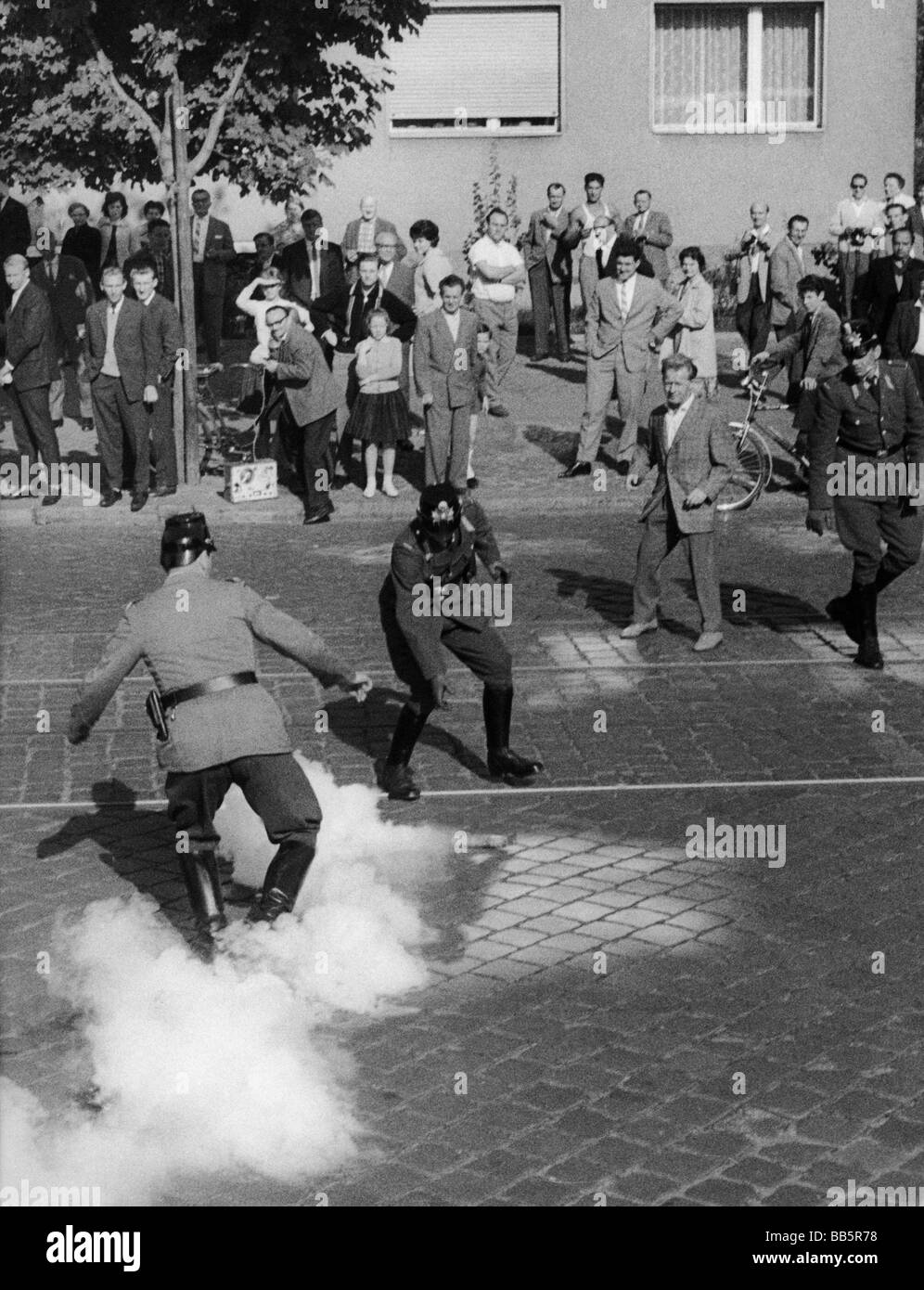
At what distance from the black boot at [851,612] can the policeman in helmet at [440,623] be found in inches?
122

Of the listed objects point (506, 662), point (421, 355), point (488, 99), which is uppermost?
point (488, 99)

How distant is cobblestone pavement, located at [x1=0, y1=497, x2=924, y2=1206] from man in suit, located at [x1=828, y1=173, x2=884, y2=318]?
33.4 ft

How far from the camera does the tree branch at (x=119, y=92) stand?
19219mm

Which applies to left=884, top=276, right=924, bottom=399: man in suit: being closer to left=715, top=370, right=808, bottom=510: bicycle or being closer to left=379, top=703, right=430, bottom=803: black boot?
left=715, top=370, right=808, bottom=510: bicycle

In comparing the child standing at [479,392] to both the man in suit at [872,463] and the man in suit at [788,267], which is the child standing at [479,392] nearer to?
the man in suit at [788,267]

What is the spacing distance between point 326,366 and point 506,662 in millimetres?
8438

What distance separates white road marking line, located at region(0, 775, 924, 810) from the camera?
412 inches

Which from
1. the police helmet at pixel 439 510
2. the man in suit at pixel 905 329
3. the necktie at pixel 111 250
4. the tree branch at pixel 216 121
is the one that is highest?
the tree branch at pixel 216 121

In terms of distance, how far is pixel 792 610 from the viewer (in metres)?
14.5

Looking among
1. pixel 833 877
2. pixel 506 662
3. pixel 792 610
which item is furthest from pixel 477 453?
pixel 833 877

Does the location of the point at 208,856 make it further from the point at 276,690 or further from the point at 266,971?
the point at 276,690

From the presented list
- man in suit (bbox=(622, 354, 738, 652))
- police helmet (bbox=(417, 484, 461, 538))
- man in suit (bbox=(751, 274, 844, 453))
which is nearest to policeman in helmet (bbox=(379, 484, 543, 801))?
police helmet (bbox=(417, 484, 461, 538))

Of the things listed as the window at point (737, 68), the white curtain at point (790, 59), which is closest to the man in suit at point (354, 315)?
the window at point (737, 68)
